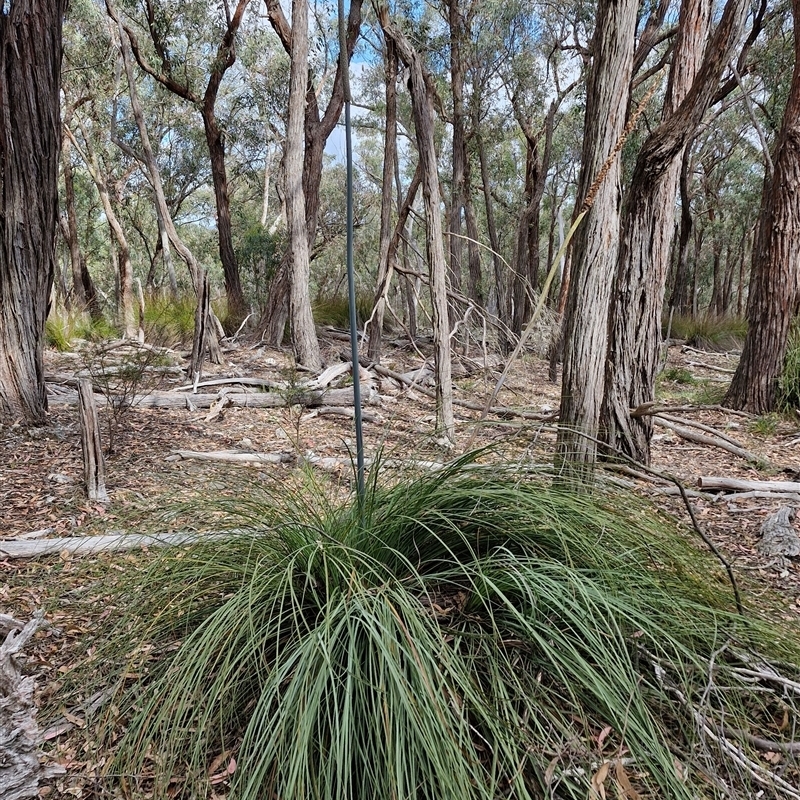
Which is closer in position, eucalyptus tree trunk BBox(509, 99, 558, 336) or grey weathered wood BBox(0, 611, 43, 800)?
grey weathered wood BBox(0, 611, 43, 800)

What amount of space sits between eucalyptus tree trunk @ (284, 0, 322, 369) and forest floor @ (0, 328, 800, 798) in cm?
49

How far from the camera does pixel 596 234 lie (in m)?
2.85

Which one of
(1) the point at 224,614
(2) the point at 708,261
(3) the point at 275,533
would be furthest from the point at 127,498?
(2) the point at 708,261

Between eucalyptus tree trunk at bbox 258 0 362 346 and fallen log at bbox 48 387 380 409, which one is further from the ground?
eucalyptus tree trunk at bbox 258 0 362 346

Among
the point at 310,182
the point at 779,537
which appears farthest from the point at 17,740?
the point at 310,182

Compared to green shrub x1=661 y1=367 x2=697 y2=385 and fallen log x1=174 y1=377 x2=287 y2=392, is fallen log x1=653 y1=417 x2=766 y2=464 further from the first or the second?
fallen log x1=174 y1=377 x2=287 y2=392

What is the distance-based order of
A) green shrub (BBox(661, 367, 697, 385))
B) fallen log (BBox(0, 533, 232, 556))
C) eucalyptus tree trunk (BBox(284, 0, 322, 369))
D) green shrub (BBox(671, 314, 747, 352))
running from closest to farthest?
fallen log (BBox(0, 533, 232, 556)) < eucalyptus tree trunk (BBox(284, 0, 322, 369)) < green shrub (BBox(661, 367, 697, 385)) < green shrub (BBox(671, 314, 747, 352))

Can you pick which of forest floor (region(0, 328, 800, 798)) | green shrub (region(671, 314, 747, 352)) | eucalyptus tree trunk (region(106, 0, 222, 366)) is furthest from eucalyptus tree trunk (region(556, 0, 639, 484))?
green shrub (region(671, 314, 747, 352))

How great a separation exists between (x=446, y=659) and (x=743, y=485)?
3.42m

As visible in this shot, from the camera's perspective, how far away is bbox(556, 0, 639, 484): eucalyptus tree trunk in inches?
108

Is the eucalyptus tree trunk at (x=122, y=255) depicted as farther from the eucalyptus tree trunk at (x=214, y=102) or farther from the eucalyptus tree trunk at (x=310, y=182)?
the eucalyptus tree trunk at (x=310, y=182)

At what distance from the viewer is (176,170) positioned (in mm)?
22406

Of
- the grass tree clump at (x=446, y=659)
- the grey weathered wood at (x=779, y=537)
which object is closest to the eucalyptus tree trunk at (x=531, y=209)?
the grey weathered wood at (x=779, y=537)

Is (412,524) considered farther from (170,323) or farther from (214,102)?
(214,102)
